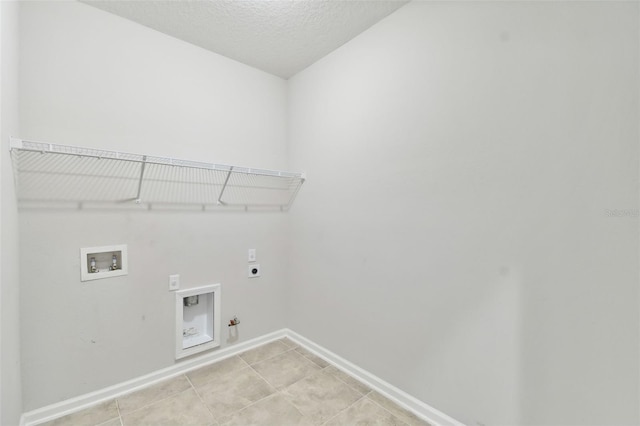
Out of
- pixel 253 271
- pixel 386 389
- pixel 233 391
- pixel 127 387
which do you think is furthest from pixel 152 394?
pixel 386 389

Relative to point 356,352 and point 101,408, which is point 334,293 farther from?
point 101,408

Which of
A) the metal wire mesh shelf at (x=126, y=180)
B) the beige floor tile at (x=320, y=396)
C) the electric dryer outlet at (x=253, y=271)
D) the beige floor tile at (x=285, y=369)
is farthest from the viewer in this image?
the electric dryer outlet at (x=253, y=271)

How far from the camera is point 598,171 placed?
44.6 inches

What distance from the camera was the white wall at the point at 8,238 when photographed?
47.6 inches

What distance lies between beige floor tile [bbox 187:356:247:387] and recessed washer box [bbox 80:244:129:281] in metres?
0.93

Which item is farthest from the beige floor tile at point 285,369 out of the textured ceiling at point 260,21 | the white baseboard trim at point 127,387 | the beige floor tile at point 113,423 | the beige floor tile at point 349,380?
the textured ceiling at point 260,21

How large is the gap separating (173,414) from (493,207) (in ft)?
7.25

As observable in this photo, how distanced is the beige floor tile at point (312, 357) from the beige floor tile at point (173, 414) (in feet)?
2.88

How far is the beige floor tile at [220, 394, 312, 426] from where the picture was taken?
1670 millimetres

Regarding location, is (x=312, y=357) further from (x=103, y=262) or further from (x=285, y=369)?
(x=103, y=262)

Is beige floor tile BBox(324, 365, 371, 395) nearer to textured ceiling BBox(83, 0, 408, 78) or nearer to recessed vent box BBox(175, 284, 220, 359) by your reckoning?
recessed vent box BBox(175, 284, 220, 359)

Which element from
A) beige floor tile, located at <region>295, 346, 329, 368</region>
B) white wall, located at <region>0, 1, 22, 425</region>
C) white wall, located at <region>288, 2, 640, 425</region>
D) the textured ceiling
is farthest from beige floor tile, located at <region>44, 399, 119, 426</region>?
the textured ceiling

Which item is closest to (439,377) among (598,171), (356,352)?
(356,352)

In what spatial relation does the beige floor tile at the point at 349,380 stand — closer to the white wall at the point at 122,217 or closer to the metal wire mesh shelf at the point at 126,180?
the white wall at the point at 122,217
